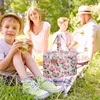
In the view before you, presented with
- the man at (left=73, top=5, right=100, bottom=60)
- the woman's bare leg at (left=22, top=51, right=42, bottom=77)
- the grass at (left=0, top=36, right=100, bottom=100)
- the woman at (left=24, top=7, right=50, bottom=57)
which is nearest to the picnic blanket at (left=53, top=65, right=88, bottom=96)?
the grass at (left=0, top=36, right=100, bottom=100)

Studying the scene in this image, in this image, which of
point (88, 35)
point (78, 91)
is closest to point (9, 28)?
point (78, 91)

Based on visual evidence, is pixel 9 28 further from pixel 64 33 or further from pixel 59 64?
pixel 64 33

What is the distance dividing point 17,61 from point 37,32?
151 centimetres

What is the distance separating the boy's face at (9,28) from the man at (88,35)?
3.40 ft

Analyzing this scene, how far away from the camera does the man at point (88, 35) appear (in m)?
3.29

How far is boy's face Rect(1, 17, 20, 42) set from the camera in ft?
8.45

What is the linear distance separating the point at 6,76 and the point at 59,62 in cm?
59

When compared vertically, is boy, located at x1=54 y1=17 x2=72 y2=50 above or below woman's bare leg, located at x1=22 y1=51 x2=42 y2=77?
above

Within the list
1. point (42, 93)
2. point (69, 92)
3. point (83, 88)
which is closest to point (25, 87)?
point (42, 93)

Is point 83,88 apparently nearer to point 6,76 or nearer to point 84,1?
point 6,76

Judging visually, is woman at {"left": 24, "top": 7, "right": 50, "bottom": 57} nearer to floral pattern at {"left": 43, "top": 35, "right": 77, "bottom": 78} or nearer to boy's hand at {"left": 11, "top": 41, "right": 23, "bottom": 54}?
floral pattern at {"left": 43, "top": 35, "right": 77, "bottom": 78}

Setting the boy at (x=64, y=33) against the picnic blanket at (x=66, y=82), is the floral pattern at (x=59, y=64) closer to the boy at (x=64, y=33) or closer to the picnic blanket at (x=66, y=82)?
the picnic blanket at (x=66, y=82)

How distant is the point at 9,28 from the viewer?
2578 millimetres

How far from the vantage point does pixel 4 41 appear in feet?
8.48
